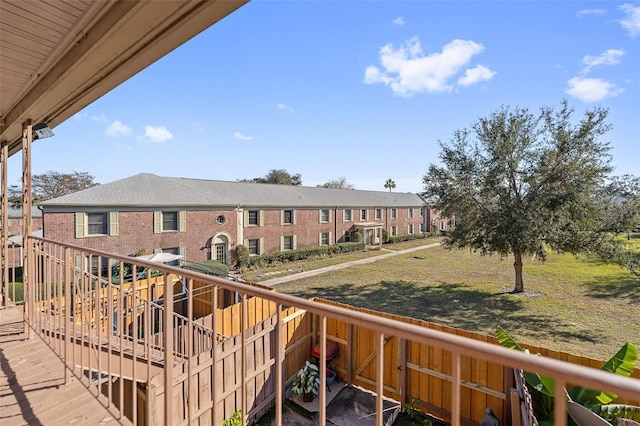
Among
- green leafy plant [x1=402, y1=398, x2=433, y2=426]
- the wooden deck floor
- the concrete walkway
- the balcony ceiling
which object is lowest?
green leafy plant [x1=402, y1=398, x2=433, y2=426]

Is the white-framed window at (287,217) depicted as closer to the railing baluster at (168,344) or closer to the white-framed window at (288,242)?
the white-framed window at (288,242)

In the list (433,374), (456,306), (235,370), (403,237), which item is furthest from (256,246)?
(403,237)

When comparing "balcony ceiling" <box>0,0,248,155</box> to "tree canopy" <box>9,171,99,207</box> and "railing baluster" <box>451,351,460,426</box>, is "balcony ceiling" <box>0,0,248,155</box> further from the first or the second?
"tree canopy" <box>9,171,99,207</box>

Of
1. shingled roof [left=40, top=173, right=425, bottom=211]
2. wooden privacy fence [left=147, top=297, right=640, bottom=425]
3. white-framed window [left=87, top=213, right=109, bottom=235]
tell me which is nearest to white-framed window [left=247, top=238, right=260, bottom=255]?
shingled roof [left=40, top=173, right=425, bottom=211]

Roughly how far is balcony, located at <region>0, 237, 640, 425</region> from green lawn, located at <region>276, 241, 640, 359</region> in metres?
4.71

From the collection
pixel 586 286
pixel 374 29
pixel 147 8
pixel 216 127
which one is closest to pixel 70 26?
pixel 147 8

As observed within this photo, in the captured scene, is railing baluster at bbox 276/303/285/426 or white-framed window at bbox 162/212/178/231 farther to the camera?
white-framed window at bbox 162/212/178/231

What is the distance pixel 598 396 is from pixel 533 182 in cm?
972

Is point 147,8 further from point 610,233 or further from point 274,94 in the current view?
point 610,233

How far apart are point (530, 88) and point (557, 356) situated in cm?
816

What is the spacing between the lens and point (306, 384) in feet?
19.1

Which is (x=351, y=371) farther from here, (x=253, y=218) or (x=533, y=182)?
(x=253, y=218)

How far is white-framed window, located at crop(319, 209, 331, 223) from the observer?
→ 85.3ft

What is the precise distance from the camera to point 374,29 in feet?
21.6
